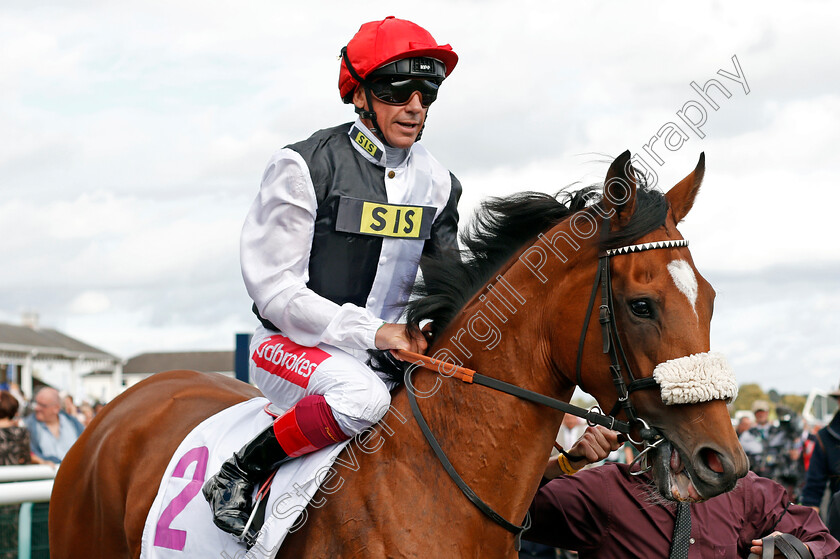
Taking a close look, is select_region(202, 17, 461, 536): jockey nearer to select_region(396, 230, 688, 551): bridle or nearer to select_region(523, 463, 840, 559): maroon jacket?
select_region(396, 230, 688, 551): bridle

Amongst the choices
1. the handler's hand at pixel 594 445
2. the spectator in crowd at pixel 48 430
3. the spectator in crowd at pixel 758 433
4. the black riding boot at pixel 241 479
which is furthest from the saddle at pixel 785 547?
the spectator in crowd at pixel 48 430

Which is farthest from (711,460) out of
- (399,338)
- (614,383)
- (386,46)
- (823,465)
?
(823,465)

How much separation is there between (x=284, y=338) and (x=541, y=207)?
1.05 meters

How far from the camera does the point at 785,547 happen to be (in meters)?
3.16

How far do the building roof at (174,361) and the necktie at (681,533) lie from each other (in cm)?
5467

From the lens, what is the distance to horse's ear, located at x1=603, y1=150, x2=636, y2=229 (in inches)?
108

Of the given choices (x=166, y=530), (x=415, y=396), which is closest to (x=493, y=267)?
(x=415, y=396)

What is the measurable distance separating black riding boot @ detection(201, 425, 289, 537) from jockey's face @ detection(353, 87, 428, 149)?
1.15 meters

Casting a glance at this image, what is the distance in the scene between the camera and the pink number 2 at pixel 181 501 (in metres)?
3.39

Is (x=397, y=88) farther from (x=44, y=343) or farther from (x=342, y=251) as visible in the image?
(x=44, y=343)

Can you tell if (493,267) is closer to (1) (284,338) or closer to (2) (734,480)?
(1) (284,338)

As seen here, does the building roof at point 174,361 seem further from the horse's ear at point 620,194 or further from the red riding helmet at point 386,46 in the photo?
the horse's ear at point 620,194

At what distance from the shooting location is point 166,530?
3.46 metres

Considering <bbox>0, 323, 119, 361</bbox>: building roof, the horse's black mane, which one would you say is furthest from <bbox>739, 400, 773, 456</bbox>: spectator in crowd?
<bbox>0, 323, 119, 361</bbox>: building roof
